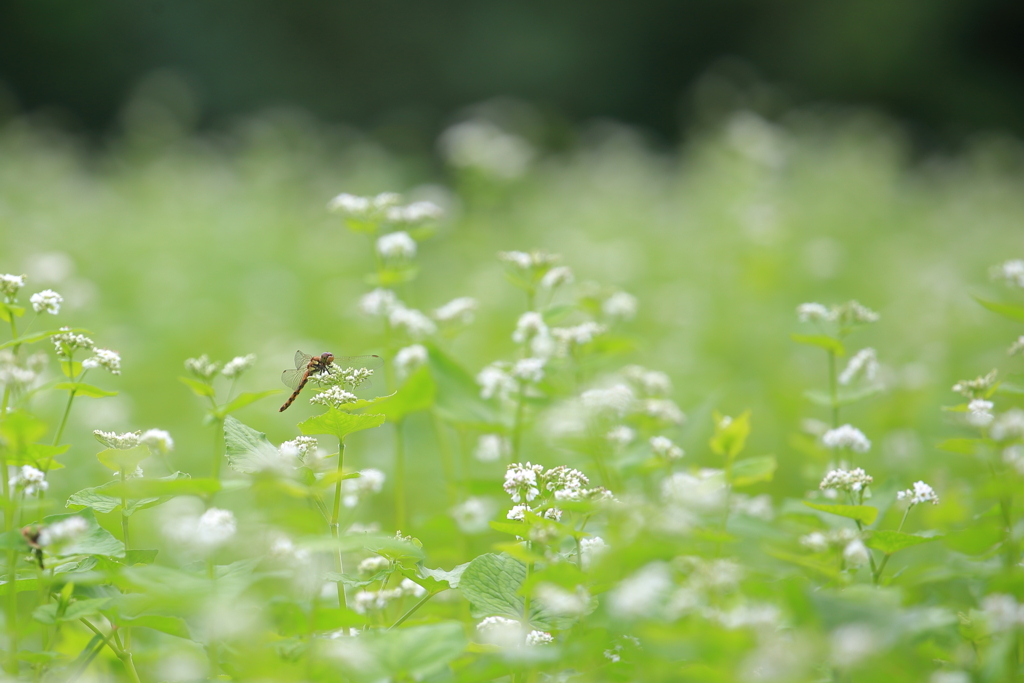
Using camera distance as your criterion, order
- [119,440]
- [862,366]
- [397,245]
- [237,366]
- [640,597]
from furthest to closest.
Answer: [397,245]
[862,366]
[237,366]
[119,440]
[640,597]

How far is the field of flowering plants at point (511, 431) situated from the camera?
0.90 m

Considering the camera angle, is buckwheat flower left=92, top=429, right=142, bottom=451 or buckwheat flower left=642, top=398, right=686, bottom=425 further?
buckwheat flower left=642, top=398, right=686, bottom=425

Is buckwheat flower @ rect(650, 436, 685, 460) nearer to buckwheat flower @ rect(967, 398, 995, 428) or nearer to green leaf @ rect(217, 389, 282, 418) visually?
buckwheat flower @ rect(967, 398, 995, 428)

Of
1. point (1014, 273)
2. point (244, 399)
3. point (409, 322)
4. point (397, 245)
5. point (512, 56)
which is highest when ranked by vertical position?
point (512, 56)

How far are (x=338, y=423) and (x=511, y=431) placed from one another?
0.62 metres

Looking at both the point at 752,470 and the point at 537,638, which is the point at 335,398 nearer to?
the point at 537,638

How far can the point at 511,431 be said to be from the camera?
1609mm

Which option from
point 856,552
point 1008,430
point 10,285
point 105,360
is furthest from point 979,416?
point 10,285

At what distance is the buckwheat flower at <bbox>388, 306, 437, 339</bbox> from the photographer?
166cm

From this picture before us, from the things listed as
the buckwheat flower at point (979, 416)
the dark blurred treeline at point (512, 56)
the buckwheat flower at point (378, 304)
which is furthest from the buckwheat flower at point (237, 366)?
the dark blurred treeline at point (512, 56)

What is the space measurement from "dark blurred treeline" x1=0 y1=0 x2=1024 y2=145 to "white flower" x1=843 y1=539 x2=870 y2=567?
981 centimetres

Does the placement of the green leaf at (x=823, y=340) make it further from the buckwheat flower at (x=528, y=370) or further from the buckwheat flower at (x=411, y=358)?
the buckwheat flower at (x=411, y=358)

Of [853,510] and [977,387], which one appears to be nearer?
[853,510]

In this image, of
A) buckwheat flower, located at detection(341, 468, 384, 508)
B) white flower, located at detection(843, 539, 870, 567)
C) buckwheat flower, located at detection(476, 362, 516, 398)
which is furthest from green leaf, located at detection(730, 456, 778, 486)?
buckwheat flower, located at detection(341, 468, 384, 508)
